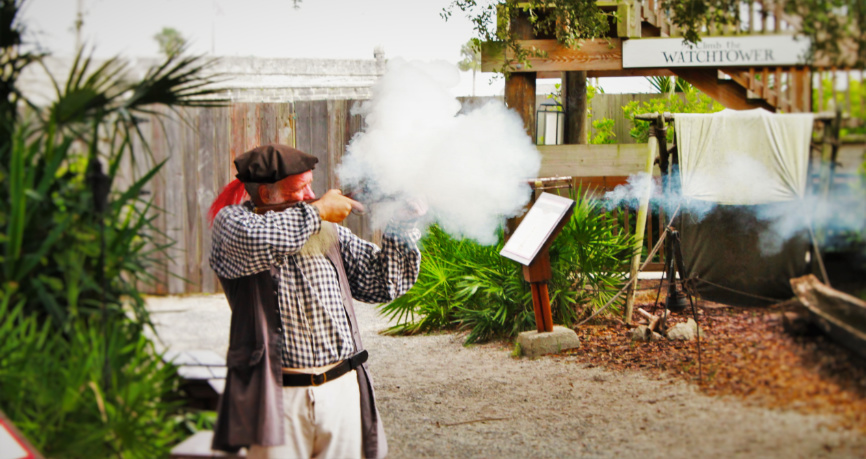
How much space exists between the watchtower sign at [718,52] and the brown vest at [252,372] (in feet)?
6.11

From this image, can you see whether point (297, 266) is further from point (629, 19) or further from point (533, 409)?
point (629, 19)

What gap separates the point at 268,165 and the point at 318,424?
3.28ft

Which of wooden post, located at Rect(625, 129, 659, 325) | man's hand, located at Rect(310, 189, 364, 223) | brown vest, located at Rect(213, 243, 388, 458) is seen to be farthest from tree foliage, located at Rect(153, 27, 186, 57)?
wooden post, located at Rect(625, 129, 659, 325)

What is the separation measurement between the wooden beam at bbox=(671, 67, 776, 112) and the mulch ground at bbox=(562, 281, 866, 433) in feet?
2.41

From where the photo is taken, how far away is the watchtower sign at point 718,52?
2176mm

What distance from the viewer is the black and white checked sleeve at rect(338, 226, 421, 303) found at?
119 inches

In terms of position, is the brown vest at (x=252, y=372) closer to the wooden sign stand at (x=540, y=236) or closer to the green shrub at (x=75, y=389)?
the green shrub at (x=75, y=389)

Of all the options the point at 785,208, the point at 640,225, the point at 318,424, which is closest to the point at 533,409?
the point at 640,225

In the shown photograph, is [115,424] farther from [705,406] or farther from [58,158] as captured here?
[705,406]

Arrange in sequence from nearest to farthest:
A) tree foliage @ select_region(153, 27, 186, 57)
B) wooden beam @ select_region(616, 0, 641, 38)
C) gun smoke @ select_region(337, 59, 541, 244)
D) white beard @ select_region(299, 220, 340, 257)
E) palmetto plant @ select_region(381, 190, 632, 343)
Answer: tree foliage @ select_region(153, 27, 186, 57)
white beard @ select_region(299, 220, 340, 257)
gun smoke @ select_region(337, 59, 541, 244)
wooden beam @ select_region(616, 0, 641, 38)
palmetto plant @ select_region(381, 190, 632, 343)

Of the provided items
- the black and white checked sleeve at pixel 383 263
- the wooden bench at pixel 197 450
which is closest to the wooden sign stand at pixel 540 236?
the black and white checked sleeve at pixel 383 263

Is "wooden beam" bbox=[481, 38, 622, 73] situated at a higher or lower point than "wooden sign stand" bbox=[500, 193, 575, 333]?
higher

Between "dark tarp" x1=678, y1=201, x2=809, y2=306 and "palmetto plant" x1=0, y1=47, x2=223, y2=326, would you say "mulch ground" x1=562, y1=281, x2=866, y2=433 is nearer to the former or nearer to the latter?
"dark tarp" x1=678, y1=201, x2=809, y2=306

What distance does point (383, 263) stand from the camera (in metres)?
3.06
